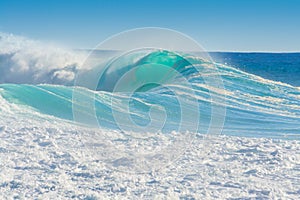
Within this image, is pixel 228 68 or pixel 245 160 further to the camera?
pixel 228 68

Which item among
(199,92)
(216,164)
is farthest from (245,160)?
(199,92)

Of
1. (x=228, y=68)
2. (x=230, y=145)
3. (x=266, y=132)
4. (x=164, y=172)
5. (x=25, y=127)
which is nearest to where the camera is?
(x=164, y=172)

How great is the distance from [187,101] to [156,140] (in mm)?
7496

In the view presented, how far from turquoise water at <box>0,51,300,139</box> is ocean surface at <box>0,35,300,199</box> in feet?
0.12

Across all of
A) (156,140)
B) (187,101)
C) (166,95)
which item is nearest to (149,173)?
(156,140)

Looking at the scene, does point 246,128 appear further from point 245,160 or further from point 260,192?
point 260,192

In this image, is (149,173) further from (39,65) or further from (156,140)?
(39,65)

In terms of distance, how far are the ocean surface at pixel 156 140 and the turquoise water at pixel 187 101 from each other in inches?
1.5

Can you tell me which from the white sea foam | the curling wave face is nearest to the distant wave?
the curling wave face

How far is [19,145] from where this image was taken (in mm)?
7805

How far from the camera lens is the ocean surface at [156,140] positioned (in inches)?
221

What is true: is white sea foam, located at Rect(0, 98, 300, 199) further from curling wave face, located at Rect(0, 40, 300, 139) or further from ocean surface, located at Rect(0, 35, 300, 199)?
curling wave face, located at Rect(0, 40, 300, 139)

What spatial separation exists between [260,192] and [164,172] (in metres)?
1.51

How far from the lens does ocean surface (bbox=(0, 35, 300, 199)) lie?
18.4ft
